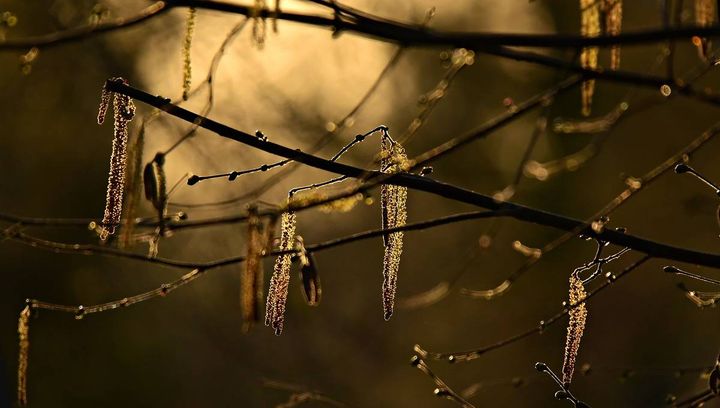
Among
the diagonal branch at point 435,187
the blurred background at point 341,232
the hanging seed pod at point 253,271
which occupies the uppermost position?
the blurred background at point 341,232

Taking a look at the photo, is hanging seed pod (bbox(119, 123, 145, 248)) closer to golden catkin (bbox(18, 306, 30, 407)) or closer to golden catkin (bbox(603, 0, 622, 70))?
golden catkin (bbox(18, 306, 30, 407))

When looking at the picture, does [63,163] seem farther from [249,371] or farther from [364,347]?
[364,347]

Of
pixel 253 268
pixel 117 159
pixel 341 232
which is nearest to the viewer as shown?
pixel 253 268

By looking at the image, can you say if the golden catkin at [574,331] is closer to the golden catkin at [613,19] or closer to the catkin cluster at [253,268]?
the golden catkin at [613,19]

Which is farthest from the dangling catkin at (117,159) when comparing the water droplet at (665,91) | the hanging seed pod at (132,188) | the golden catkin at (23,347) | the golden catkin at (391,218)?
the water droplet at (665,91)

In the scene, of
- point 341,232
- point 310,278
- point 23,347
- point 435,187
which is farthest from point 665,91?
point 341,232

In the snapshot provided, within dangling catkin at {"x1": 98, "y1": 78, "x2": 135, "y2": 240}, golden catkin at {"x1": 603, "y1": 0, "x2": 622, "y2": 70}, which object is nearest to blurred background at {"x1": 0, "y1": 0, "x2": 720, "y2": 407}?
dangling catkin at {"x1": 98, "y1": 78, "x2": 135, "y2": 240}

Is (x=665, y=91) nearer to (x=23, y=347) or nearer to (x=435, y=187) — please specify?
(x=435, y=187)
